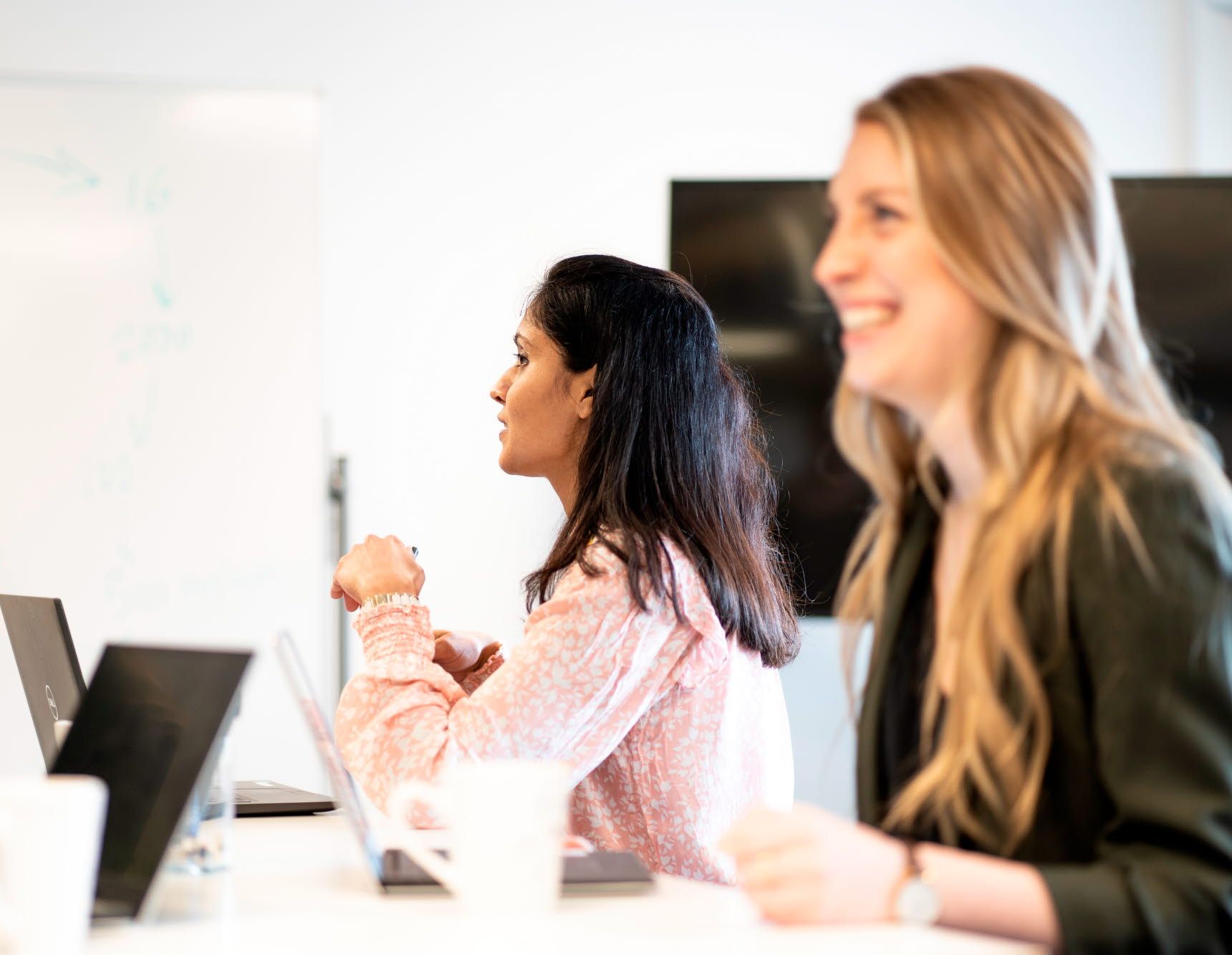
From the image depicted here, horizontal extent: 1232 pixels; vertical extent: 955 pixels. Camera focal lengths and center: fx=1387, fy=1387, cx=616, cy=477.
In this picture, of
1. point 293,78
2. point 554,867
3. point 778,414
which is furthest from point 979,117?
point 293,78

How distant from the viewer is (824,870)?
2.81 ft

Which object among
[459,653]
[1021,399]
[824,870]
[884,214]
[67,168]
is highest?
[67,168]

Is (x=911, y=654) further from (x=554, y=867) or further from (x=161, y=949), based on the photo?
(x=161, y=949)

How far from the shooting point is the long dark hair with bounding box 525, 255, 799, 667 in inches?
61.8

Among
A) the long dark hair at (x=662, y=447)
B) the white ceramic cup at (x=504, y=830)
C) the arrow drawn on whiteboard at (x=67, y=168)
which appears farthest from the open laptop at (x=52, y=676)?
the arrow drawn on whiteboard at (x=67, y=168)

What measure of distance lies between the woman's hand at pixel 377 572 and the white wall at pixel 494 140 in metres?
1.34

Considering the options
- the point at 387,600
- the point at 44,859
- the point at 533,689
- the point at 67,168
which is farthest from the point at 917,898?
the point at 67,168

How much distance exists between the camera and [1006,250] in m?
0.91

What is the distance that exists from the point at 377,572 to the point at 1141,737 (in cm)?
92

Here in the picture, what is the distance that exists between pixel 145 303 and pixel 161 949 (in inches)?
80.9

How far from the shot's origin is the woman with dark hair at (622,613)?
142cm

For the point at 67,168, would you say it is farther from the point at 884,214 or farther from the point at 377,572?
the point at 884,214

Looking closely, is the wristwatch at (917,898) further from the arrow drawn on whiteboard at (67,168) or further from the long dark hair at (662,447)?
the arrow drawn on whiteboard at (67,168)

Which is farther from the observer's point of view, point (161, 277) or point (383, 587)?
point (161, 277)
